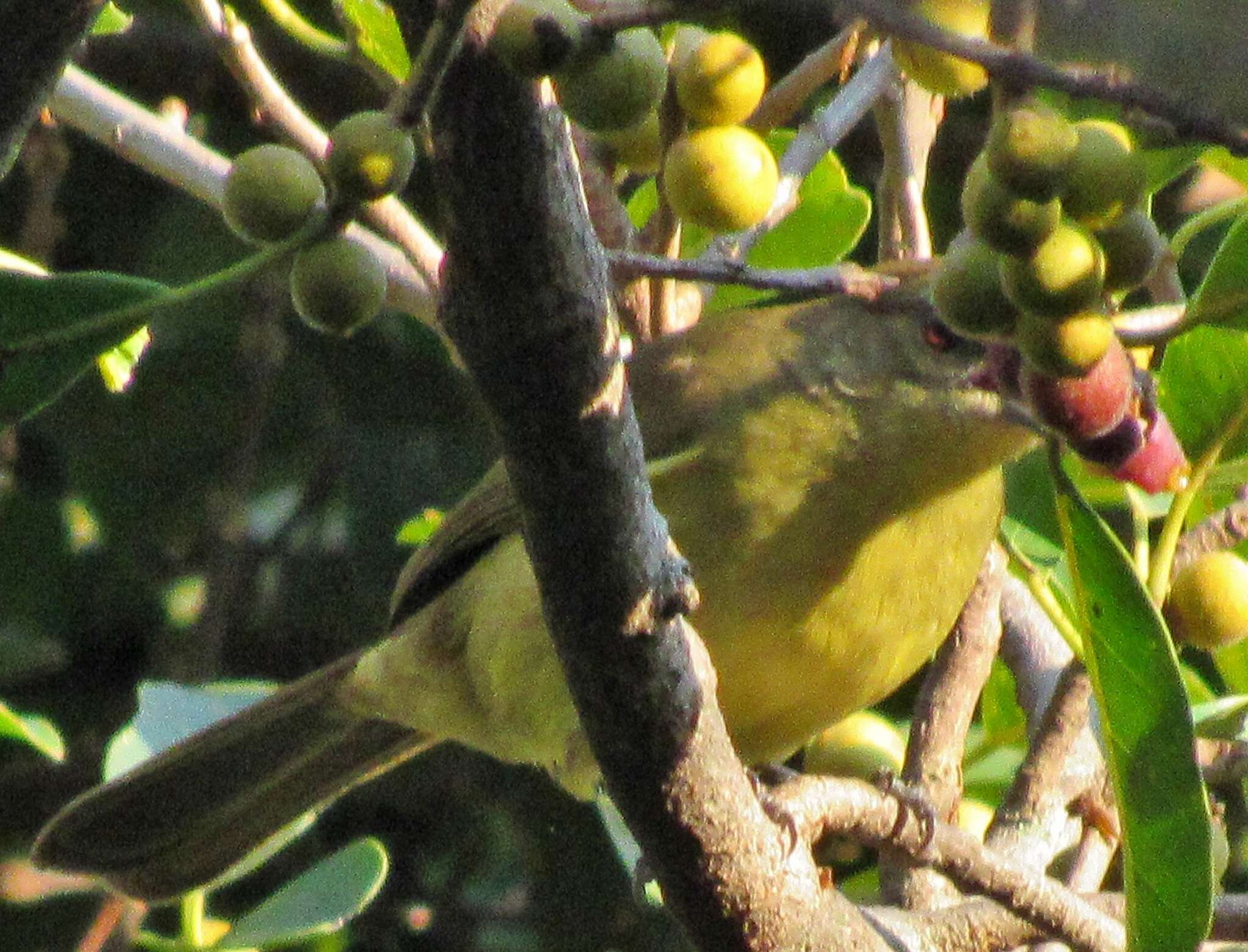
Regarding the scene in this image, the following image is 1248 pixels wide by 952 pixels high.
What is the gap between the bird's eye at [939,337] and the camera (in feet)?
9.76

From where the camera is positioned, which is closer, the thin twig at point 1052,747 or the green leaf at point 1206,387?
the green leaf at point 1206,387

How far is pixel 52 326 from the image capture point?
1.71 metres

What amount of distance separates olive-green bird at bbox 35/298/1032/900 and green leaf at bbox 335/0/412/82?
2.21 ft

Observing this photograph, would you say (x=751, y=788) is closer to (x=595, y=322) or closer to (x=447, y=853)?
(x=595, y=322)

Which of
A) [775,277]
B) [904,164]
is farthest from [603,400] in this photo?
[904,164]

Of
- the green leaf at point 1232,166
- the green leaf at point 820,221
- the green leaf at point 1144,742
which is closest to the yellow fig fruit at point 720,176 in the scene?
the green leaf at point 1144,742

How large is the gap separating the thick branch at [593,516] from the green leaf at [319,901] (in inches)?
36.3

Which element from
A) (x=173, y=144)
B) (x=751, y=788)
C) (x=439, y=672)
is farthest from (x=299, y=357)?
(x=751, y=788)

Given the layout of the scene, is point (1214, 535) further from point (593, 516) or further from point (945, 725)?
point (593, 516)

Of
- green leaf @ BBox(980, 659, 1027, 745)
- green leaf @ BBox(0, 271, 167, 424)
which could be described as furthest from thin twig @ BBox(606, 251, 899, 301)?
green leaf @ BBox(980, 659, 1027, 745)

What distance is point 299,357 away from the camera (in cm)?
486

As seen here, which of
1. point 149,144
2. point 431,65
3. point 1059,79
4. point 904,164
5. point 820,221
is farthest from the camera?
point 149,144

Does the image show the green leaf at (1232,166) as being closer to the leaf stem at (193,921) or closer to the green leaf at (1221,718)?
the green leaf at (1221,718)

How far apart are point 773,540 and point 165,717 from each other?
1.23m
